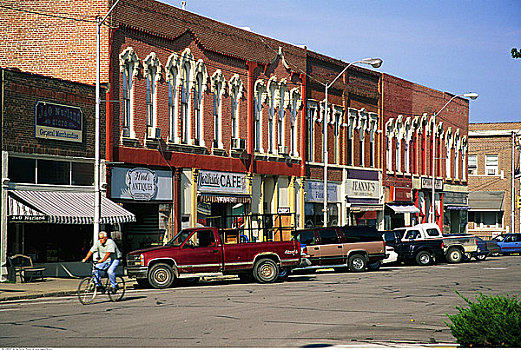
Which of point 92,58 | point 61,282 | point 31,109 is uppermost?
point 92,58

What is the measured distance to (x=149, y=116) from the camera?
3366 cm

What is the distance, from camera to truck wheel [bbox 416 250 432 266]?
39031 mm

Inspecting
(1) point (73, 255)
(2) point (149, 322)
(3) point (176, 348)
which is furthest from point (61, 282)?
(3) point (176, 348)

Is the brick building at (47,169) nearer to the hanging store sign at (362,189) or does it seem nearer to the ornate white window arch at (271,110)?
the ornate white window arch at (271,110)

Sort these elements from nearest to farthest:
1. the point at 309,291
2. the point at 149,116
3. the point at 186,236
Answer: the point at 309,291
the point at 186,236
the point at 149,116

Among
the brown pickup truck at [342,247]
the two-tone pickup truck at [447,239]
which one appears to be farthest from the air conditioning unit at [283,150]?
the brown pickup truck at [342,247]

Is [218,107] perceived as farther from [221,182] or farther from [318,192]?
[318,192]

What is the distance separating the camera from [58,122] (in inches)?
1128

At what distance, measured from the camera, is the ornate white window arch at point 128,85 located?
31.9 metres

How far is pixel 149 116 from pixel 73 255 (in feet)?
23.5

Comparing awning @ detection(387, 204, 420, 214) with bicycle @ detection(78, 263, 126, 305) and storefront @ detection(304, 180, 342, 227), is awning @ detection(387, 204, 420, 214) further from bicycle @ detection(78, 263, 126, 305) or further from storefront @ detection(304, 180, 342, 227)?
bicycle @ detection(78, 263, 126, 305)

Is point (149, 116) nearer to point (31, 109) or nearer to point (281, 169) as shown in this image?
point (31, 109)

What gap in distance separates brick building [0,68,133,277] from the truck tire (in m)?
18.4

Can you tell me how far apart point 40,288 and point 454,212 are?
153ft
